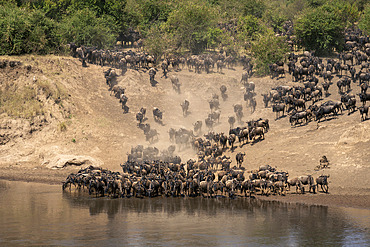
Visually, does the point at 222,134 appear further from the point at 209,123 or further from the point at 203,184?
the point at 203,184

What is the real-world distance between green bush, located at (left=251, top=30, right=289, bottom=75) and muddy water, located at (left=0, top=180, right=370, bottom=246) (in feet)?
105

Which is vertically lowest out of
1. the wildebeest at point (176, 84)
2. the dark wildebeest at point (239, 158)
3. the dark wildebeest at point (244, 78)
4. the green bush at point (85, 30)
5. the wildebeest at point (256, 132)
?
the dark wildebeest at point (239, 158)

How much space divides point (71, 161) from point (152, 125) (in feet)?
34.6

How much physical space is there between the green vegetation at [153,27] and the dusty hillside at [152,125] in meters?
3.83

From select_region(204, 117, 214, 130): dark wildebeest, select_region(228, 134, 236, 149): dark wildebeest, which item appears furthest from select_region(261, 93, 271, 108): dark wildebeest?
select_region(228, 134, 236, 149): dark wildebeest

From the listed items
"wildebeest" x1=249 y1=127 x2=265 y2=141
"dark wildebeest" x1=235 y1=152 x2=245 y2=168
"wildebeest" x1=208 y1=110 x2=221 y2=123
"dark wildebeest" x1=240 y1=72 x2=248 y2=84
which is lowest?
"dark wildebeest" x1=235 y1=152 x2=245 y2=168

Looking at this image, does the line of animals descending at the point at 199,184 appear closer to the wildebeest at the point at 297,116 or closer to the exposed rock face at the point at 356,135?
the exposed rock face at the point at 356,135

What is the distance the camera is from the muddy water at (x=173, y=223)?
Answer: 65.2 feet

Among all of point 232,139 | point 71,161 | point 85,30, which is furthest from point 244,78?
point 71,161

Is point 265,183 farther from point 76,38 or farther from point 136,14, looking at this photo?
point 136,14

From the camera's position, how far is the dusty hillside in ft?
110

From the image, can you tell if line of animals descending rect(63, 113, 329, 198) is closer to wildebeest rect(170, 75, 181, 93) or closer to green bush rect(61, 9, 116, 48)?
wildebeest rect(170, 75, 181, 93)

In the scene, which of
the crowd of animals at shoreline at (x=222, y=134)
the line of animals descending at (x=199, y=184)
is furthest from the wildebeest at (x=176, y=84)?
the line of animals descending at (x=199, y=184)

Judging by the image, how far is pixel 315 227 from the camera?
21938mm
